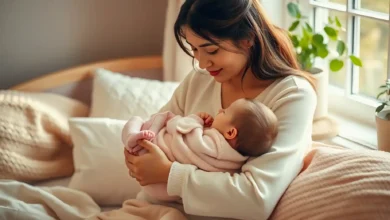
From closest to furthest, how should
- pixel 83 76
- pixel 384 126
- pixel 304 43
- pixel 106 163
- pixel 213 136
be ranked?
pixel 213 136 < pixel 384 126 < pixel 106 163 < pixel 304 43 < pixel 83 76

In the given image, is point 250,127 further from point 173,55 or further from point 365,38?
point 173,55

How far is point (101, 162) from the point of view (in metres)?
2.27

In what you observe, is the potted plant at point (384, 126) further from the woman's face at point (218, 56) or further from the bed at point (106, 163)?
the woman's face at point (218, 56)

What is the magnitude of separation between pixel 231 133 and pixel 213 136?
5 centimetres

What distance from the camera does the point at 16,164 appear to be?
2305 millimetres

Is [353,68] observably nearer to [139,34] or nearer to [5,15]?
[139,34]

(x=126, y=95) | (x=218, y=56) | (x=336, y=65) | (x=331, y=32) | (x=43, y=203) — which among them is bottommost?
(x=43, y=203)

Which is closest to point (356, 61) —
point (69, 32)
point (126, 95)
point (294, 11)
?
point (294, 11)

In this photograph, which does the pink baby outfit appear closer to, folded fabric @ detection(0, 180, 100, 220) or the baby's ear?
the baby's ear

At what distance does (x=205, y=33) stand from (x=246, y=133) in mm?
276

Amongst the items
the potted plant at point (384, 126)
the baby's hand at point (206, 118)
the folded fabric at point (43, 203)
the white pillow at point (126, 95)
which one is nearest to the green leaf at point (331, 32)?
the potted plant at point (384, 126)

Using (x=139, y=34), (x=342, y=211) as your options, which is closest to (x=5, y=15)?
(x=139, y=34)

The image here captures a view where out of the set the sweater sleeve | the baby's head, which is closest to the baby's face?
the baby's head

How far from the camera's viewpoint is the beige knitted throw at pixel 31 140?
2.30 meters
